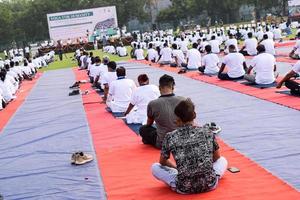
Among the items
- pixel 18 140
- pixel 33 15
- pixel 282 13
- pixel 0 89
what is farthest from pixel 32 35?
pixel 18 140

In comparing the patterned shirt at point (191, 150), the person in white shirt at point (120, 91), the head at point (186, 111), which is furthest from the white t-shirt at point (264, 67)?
the head at point (186, 111)

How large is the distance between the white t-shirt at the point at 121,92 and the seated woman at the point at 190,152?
4.66m

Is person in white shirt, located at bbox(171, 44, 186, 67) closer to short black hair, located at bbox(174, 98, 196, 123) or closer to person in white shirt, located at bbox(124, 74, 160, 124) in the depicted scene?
person in white shirt, located at bbox(124, 74, 160, 124)

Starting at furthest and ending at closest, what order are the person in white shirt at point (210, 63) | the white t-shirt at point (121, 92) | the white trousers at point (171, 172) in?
the person in white shirt at point (210, 63) → the white t-shirt at point (121, 92) → the white trousers at point (171, 172)

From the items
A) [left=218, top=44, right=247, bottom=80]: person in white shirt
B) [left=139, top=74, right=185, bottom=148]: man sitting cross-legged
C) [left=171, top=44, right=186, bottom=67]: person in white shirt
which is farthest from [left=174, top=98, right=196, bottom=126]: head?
[left=171, top=44, right=186, bottom=67]: person in white shirt

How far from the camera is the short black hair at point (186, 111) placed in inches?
169

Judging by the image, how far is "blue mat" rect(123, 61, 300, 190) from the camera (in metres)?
5.63

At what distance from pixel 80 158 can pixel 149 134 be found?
1.03 metres

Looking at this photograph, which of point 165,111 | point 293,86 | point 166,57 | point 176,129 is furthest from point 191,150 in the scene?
point 166,57

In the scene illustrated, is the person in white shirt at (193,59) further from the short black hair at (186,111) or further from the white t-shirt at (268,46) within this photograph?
the short black hair at (186,111)

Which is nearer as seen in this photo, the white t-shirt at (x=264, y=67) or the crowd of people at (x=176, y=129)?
the crowd of people at (x=176, y=129)

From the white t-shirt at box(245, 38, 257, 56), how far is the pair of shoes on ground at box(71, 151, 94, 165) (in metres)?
14.6

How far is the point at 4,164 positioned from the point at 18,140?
5.43 ft

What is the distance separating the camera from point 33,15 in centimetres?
6244
